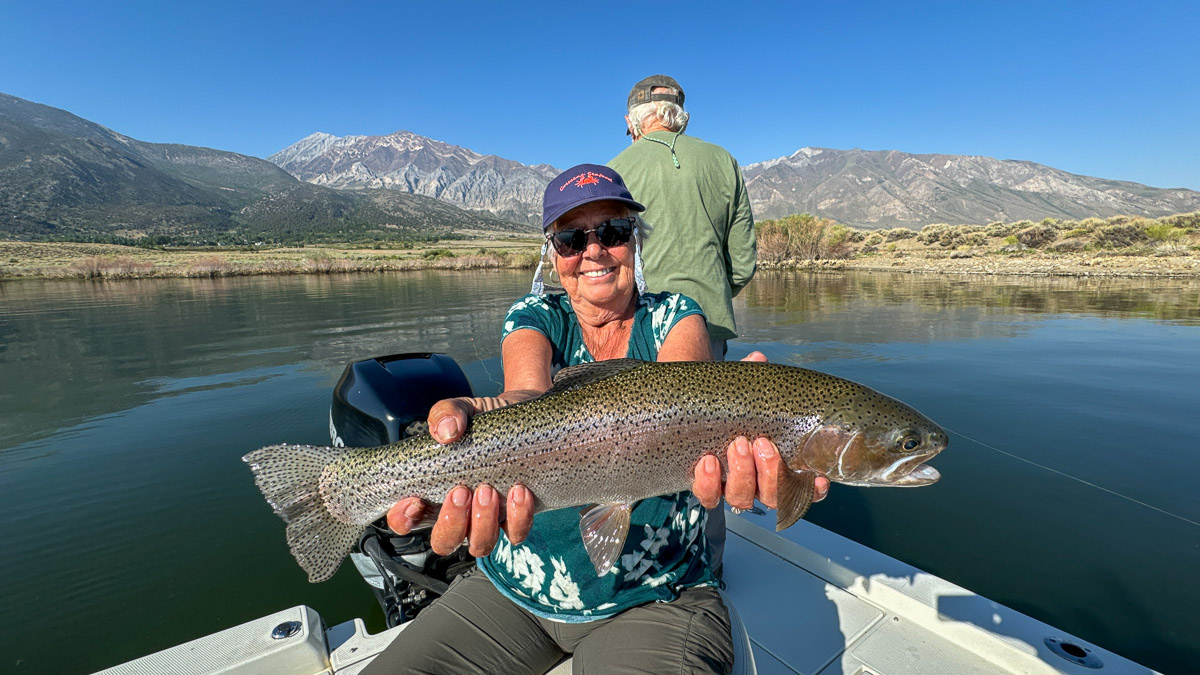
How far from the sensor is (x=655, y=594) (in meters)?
2.44

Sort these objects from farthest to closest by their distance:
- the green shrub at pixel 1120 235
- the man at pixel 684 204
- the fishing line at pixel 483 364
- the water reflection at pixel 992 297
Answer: the green shrub at pixel 1120 235, the water reflection at pixel 992 297, the fishing line at pixel 483 364, the man at pixel 684 204

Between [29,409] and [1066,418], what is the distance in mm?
18170

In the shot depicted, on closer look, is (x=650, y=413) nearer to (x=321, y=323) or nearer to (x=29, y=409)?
(x=29, y=409)

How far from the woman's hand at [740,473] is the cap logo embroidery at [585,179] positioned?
1.56 metres

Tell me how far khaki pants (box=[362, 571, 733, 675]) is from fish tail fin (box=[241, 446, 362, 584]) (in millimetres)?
562

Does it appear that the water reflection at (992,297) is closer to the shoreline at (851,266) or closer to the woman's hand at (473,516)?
the shoreline at (851,266)

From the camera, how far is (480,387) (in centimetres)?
1020

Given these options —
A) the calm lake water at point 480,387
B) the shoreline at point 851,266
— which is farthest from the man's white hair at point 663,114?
the shoreline at point 851,266

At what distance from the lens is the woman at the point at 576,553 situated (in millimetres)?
2295

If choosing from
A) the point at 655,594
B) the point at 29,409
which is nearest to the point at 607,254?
the point at 655,594

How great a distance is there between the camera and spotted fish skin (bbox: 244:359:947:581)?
248 centimetres

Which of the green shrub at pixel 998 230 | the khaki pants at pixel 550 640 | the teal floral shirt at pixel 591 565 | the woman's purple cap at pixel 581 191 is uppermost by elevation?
the green shrub at pixel 998 230

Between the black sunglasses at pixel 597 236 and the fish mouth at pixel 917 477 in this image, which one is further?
the black sunglasses at pixel 597 236

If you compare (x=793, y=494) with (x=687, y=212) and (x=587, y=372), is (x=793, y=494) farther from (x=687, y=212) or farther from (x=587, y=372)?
(x=687, y=212)
